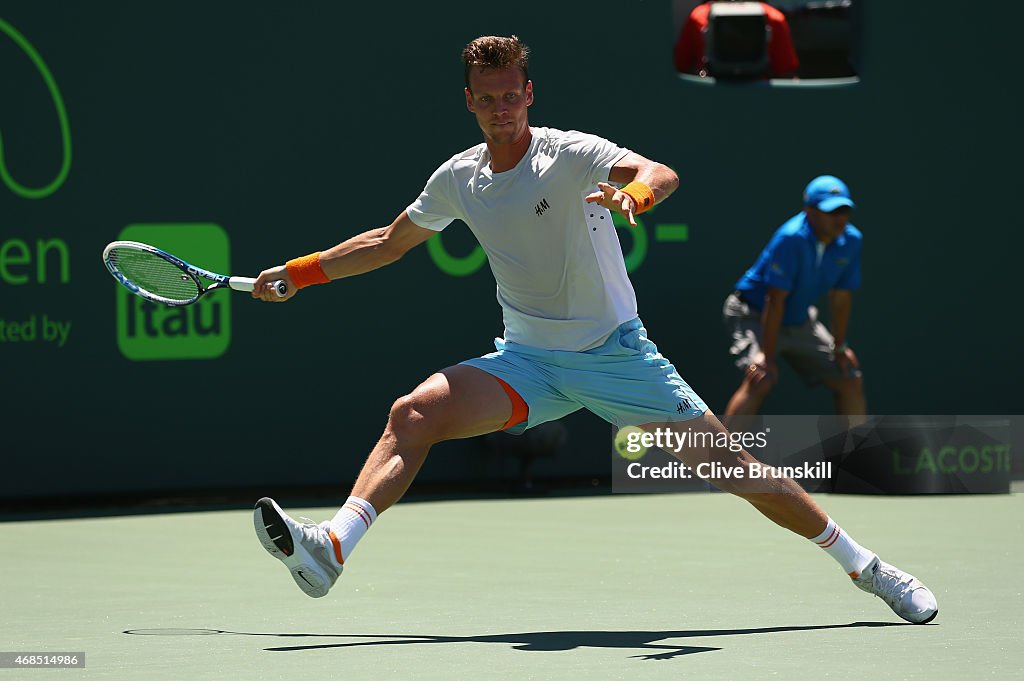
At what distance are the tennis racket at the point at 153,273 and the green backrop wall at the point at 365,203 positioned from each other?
9.36 feet

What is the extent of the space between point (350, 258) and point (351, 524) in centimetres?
103

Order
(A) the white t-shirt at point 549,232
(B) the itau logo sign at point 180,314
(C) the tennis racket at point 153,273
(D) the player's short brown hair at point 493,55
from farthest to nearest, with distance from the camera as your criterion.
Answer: (B) the itau logo sign at point 180,314 < (C) the tennis racket at point 153,273 < (A) the white t-shirt at point 549,232 < (D) the player's short brown hair at point 493,55

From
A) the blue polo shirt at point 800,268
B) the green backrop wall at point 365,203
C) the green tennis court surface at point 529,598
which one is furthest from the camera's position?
the blue polo shirt at point 800,268

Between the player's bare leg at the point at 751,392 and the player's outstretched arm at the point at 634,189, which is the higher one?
the player's outstretched arm at the point at 634,189

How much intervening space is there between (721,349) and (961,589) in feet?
13.8

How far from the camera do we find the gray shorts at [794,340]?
398 inches

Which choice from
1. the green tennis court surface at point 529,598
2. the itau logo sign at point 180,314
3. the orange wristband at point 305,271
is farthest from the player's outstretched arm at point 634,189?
the itau logo sign at point 180,314

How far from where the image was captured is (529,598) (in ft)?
21.0

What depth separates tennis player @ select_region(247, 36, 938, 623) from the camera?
566cm

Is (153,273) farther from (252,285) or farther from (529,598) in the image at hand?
(529,598)

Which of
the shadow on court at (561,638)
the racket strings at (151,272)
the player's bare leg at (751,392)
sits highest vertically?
the racket strings at (151,272)

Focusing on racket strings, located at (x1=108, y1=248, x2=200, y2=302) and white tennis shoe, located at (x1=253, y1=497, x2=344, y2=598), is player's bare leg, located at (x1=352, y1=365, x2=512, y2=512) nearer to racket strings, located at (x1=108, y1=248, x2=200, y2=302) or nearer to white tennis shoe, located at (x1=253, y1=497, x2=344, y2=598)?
white tennis shoe, located at (x1=253, y1=497, x2=344, y2=598)

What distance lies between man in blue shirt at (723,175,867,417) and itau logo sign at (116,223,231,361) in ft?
9.01

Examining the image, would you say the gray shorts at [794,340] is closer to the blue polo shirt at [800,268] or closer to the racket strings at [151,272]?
the blue polo shirt at [800,268]
